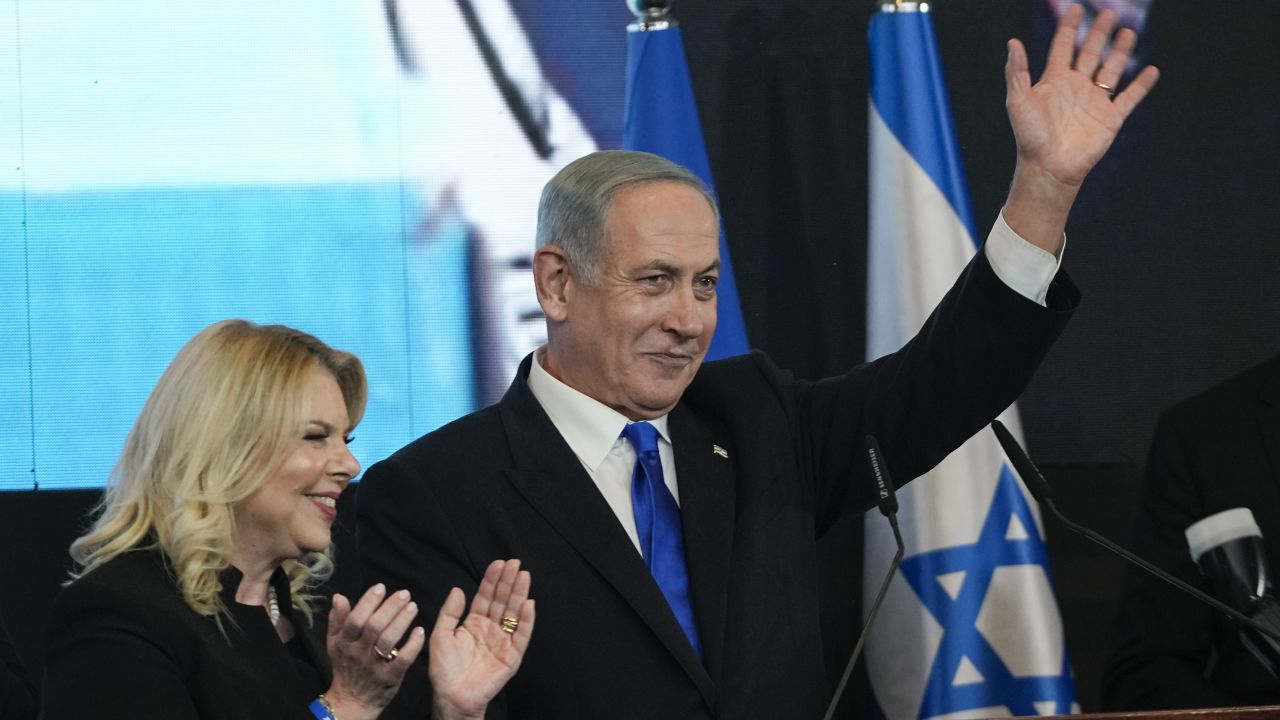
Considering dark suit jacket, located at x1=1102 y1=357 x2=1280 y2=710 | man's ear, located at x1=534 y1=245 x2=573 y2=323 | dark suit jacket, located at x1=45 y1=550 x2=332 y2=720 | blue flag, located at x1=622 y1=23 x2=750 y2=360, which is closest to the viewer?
dark suit jacket, located at x1=45 y1=550 x2=332 y2=720

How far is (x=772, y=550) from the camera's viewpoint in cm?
227

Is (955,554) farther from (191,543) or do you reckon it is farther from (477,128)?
(191,543)

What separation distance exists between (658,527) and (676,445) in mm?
150

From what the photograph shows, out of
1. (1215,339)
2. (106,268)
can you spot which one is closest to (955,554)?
(1215,339)

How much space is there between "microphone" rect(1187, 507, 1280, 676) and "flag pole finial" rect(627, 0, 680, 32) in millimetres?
1840

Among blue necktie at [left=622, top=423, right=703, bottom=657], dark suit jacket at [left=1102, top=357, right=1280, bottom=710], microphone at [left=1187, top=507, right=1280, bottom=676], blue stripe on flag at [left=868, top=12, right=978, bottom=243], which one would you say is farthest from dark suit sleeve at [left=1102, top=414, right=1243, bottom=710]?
blue necktie at [left=622, top=423, right=703, bottom=657]

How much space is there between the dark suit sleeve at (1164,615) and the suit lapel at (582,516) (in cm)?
128

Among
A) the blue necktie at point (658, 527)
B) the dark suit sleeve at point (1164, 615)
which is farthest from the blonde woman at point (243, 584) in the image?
the dark suit sleeve at point (1164, 615)

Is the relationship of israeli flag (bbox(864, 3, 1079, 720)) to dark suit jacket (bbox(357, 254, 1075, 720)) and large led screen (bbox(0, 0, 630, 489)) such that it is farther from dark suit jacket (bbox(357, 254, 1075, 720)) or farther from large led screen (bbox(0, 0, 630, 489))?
dark suit jacket (bbox(357, 254, 1075, 720))

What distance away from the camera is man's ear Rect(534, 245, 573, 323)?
238 cm

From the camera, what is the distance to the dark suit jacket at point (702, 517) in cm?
212

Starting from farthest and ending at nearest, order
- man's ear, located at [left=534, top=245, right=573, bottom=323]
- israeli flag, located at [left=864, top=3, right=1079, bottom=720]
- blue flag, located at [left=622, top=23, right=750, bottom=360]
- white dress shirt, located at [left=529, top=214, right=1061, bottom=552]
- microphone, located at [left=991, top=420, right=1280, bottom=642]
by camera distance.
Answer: blue flag, located at [left=622, top=23, right=750, bottom=360] < israeli flag, located at [left=864, top=3, right=1079, bottom=720] < man's ear, located at [left=534, top=245, right=573, bottom=323] < white dress shirt, located at [left=529, top=214, right=1061, bottom=552] < microphone, located at [left=991, top=420, right=1280, bottom=642]

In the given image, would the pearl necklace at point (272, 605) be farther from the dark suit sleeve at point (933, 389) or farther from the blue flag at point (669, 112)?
the blue flag at point (669, 112)

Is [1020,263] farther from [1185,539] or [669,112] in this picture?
[669,112]
